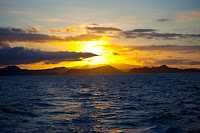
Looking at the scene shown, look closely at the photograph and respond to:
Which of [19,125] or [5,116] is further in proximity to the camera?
[5,116]

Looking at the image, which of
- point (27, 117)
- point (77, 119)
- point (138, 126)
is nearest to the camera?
point (138, 126)

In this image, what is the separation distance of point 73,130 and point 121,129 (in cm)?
343

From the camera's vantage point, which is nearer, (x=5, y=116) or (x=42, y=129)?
(x=42, y=129)

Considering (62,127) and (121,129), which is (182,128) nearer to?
(121,129)

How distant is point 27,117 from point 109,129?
869 centimetres

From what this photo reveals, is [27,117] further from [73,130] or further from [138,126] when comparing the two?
[138,126]

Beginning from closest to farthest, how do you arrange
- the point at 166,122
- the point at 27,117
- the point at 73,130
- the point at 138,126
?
the point at 73,130, the point at 138,126, the point at 166,122, the point at 27,117

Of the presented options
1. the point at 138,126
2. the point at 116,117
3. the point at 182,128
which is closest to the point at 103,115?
the point at 116,117

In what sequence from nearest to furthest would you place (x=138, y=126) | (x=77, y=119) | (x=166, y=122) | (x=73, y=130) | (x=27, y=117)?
1. (x=73, y=130)
2. (x=138, y=126)
3. (x=166, y=122)
4. (x=77, y=119)
5. (x=27, y=117)

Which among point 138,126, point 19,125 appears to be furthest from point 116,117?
point 19,125

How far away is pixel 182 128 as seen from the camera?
13.8 meters

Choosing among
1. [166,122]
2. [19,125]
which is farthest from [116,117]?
[19,125]

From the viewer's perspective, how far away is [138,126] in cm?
1429

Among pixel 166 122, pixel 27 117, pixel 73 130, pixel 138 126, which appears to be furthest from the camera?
pixel 27 117
